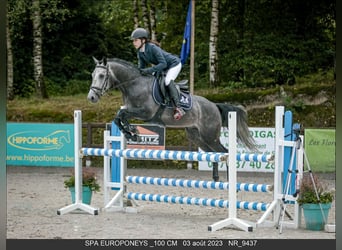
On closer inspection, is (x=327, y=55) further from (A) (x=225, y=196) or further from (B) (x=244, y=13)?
(A) (x=225, y=196)

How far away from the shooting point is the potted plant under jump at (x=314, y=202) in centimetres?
689

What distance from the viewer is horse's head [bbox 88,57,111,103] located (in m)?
7.58

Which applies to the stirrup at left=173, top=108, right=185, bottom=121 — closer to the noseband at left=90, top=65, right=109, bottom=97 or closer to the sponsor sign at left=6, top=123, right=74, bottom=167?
the noseband at left=90, top=65, right=109, bottom=97

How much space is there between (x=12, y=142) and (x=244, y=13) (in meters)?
9.24

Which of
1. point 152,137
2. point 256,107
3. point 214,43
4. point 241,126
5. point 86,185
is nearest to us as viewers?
point 86,185

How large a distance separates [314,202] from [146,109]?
2.31 metres

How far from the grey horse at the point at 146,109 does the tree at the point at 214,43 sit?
1023 centimetres

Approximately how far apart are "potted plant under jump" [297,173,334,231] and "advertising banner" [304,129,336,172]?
645 centimetres

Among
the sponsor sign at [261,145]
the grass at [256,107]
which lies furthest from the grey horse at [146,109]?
the grass at [256,107]

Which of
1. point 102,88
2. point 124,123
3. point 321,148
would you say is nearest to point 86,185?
point 124,123

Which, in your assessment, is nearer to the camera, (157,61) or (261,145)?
(157,61)

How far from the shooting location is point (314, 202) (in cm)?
689

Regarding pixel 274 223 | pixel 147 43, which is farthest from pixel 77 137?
pixel 274 223

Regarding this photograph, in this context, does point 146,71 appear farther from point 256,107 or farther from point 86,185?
point 256,107
